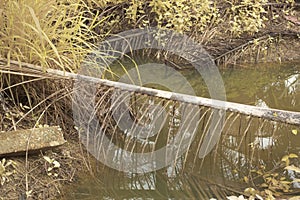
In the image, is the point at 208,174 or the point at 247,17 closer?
the point at 208,174

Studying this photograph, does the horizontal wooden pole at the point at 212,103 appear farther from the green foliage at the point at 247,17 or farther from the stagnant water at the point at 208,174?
the green foliage at the point at 247,17

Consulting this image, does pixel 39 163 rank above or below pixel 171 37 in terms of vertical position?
below

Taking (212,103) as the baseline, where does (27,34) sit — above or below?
above

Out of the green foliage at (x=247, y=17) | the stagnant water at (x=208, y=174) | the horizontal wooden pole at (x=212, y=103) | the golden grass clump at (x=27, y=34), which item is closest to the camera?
the horizontal wooden pole at (x=212, y=103)

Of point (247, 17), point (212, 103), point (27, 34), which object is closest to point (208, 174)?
point (212, 103)

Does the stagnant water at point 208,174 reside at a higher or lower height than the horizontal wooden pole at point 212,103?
lower

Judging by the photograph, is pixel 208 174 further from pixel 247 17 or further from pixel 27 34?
pixel 247 17

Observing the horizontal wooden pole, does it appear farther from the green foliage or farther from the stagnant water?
the green foliage

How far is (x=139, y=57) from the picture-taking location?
4062 mm

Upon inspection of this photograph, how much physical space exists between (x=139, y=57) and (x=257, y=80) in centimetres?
108

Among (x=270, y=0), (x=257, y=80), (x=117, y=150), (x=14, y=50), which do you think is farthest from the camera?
(x=270, y=0)

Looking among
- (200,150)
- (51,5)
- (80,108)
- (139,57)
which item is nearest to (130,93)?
(80,108)

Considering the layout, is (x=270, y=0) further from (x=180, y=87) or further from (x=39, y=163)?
(x=39, y=163)

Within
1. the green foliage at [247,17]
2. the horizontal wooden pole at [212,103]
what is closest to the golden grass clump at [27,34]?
the horizontal wooden pole at [212,103]
